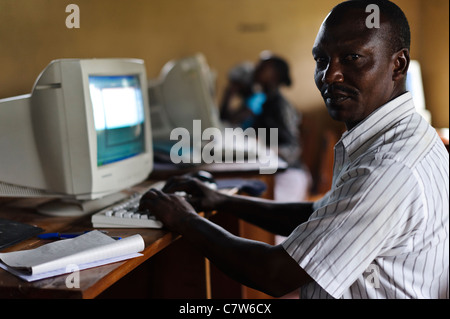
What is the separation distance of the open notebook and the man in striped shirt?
192 mm

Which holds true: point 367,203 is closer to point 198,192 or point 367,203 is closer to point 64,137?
point 198,192

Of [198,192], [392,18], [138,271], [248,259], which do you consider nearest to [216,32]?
[138,271]

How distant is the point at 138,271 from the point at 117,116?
0.74 metres

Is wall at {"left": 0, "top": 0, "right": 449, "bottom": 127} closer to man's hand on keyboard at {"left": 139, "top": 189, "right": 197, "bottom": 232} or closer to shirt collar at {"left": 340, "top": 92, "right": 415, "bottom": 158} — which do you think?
man's hand on keyboard at {"left": 139, "top": 189, "right": 197, "bottom": 232}

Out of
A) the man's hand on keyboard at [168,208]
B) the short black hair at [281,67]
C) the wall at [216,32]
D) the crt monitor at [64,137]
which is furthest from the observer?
Result: the wall at [216,32]

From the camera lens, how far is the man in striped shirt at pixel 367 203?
38.9 inches

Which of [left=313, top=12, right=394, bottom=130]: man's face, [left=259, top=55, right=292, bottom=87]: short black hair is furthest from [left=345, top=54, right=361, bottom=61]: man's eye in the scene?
[left=259, top=55, right=292, bottom=87]: short black hair

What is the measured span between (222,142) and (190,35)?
3369mm

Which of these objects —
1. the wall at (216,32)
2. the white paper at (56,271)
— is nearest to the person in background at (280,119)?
the wall at (216,32)

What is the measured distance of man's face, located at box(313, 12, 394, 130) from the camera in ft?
3.61

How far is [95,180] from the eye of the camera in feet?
4.99

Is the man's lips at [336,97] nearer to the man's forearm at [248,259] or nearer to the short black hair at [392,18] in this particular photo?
the short black hair at [392,18]

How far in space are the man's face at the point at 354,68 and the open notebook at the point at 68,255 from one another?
577 millimetres
